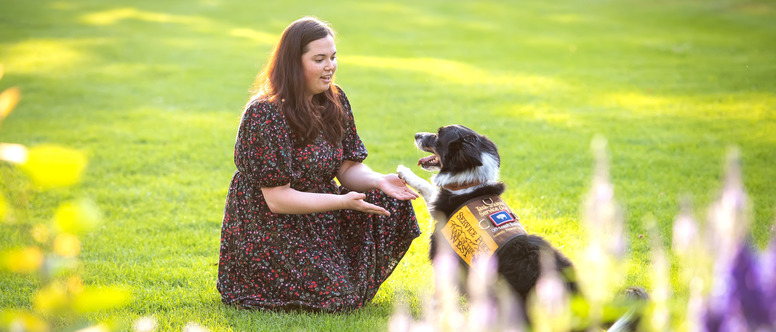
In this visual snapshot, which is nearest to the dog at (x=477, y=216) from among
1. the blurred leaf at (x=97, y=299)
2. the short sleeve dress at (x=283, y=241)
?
the short sleeve dress at (x=283, y=241)

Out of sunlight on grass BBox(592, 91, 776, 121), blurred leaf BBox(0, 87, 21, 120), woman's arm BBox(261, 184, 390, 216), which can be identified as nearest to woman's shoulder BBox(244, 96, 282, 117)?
woman's arm BBox(261, 184, 390, 216)

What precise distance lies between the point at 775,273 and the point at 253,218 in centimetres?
311

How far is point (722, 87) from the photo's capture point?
10.6 m

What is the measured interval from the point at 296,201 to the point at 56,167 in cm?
281

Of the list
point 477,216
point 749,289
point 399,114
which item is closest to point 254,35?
point 399,114

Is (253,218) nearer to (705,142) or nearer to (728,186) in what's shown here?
(728,186)

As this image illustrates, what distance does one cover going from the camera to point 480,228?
11.1 feet

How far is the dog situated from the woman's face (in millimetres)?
751

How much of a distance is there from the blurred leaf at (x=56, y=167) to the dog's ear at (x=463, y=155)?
2990mm

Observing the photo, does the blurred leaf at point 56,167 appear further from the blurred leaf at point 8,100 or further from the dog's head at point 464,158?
the dog's head at point 464,158

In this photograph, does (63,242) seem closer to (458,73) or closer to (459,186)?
(459,186)

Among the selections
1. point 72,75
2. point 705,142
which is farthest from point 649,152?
point 72,75

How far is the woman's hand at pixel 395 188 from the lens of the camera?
3859mm

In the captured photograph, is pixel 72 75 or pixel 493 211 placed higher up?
pixel 493 211
